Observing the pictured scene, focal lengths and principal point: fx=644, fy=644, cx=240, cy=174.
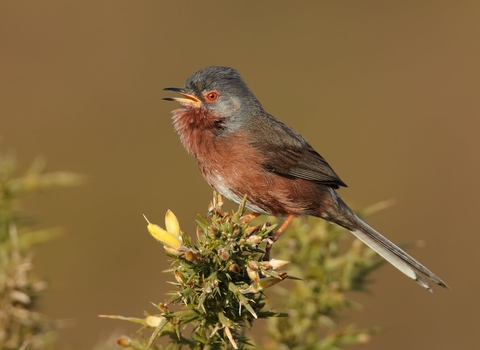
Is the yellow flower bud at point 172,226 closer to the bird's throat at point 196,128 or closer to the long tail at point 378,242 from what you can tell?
the bird's throat at point 196,128

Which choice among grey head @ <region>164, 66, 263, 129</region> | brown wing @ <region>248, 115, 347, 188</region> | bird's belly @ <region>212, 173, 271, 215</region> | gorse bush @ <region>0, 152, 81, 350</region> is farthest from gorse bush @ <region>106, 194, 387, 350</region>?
grey head @ <region>164, 66, 263, 129</region>

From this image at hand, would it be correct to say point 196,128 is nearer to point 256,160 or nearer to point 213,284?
point 256,160

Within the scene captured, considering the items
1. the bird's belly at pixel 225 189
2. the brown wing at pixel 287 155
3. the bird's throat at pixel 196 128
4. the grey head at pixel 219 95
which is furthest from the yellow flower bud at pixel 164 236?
the grey head at pixel 219 95

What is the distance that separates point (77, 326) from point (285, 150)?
310 centimetres

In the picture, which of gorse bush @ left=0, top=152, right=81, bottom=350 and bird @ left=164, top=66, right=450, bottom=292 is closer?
gorse bush @ left=0, top=152, right=81, bottom=350

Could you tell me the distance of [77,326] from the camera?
6.49 meters

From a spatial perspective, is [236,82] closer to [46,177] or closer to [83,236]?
[46,177]

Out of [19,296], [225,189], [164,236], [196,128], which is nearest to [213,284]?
[164,236]

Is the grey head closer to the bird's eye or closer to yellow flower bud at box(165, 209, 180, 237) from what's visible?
the bird's eye

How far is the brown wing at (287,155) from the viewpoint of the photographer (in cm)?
473

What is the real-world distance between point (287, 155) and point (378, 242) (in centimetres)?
92

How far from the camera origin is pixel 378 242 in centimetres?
462

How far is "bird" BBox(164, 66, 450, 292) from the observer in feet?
14.8

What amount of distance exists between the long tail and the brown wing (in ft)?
0.67
